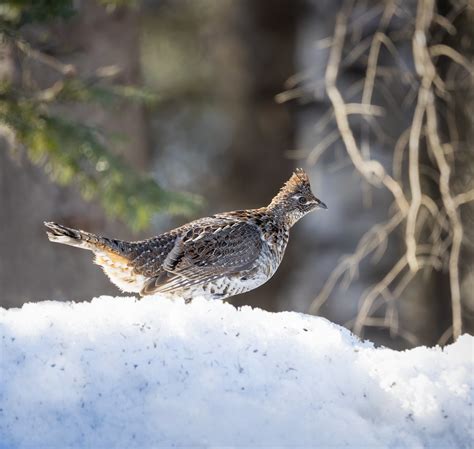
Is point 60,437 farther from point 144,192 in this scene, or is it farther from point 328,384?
point 144,192

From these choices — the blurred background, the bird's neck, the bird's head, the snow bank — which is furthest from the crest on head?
the snow bank

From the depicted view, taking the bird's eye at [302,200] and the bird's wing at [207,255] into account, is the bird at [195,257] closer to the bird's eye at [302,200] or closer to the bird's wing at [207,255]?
the bird's wing at [207,255]

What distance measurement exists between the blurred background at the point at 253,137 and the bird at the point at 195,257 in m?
0.91

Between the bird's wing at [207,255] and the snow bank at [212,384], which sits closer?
the snow bank at [212,384]

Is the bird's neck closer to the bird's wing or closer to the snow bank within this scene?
the bird's wing

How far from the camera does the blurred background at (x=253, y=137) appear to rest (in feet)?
17.7

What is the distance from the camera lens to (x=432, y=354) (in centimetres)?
287

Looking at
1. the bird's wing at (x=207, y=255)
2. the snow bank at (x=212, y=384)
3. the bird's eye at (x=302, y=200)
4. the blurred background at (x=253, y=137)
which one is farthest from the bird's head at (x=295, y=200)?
the snow bank at (x=212, y=384)

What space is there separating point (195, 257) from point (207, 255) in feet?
0.25

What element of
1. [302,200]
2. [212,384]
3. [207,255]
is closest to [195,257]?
[207,255]

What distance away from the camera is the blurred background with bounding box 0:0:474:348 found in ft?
17.7

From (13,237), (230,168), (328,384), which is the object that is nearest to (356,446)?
(328,384)

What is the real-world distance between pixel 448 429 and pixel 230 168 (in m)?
6.73

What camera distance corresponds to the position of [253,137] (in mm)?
8883
